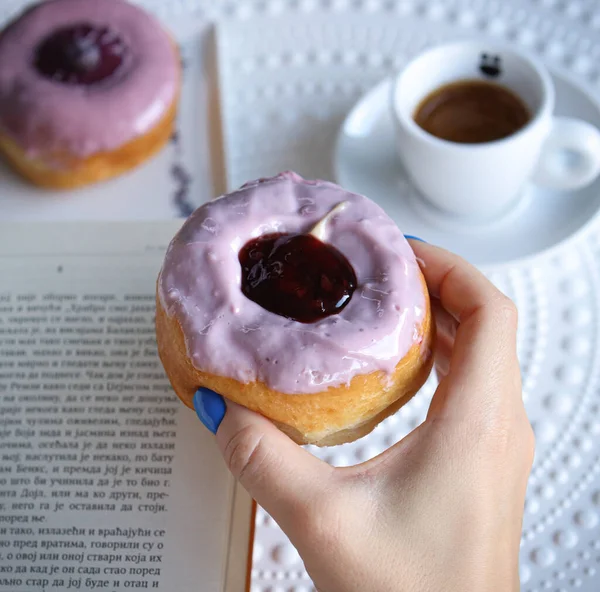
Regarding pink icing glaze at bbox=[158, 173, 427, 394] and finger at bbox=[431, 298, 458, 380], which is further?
finger at bbox=[431, 298, 458, 380]

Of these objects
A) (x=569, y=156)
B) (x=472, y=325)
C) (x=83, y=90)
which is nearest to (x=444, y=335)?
(x=472, y=325)

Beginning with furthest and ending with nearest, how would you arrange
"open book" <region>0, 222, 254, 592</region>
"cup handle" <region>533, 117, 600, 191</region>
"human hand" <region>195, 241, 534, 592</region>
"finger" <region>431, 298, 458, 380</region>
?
"cup handle" <region>533, 117, 600, 191</region>
"finger" <region>431, 298, 458, 380</region>
"open book" <region>0, 222, 254, 592</region>
"human hand" <region>195, 241, 534, 592</region>

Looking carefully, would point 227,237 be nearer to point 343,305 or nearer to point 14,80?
point 343,305

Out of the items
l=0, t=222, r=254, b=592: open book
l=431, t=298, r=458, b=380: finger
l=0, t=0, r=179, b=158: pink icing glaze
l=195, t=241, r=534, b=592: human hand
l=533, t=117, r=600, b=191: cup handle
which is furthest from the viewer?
l=0, t=0, r=179, b=158: pink icing glaze

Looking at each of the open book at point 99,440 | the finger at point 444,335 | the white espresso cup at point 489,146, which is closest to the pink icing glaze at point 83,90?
the open book at point 99,440

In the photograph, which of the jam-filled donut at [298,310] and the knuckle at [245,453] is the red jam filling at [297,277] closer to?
the jam-filled donut at [298,310]

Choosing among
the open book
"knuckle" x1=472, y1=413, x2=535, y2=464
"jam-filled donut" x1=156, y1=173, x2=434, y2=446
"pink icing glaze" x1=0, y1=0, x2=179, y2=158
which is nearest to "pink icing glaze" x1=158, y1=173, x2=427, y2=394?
"jam-filled donut" x1=156, y1=173, x2=434, y2=446

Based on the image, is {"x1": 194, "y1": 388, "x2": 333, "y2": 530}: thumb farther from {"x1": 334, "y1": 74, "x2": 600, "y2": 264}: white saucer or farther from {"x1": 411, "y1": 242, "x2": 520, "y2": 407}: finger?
{"x1": 334, "y1": 74, "x2": 600, "y2": 264}: white saucer

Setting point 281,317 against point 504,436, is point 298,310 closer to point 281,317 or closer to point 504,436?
point 281,317

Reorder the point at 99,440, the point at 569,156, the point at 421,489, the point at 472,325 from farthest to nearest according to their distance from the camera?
the point at 569,156
the point at 99,440
the point at 472,325
the point at 421,489
